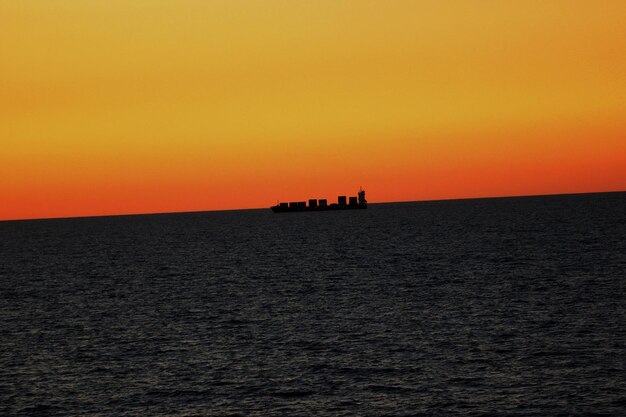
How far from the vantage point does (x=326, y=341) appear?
59.4m

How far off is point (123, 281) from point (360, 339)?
59.7 m

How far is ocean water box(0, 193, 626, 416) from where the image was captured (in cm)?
4347

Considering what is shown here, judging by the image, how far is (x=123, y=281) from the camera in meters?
112

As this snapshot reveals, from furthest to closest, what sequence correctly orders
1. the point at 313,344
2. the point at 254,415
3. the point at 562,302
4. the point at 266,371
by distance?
1. the point at 562,302
2. the point at 313,344
3. the point at 266,371
4. the point at 254,415

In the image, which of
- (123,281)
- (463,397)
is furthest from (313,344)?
(123,281)

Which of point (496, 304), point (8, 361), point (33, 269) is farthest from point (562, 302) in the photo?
point (33, 269)

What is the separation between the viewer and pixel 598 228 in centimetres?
→ 18562

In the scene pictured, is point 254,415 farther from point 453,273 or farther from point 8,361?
point 453,273

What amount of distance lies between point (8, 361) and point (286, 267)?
240 ft

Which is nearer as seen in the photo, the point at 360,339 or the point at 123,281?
the point at 360,339

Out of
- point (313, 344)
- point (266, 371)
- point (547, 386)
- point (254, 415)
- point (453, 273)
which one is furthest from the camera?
point (453, 273)

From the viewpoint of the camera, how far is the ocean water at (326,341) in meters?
43.5

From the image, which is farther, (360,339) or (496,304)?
(496,304)

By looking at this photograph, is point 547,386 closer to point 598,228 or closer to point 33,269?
point 33,269
